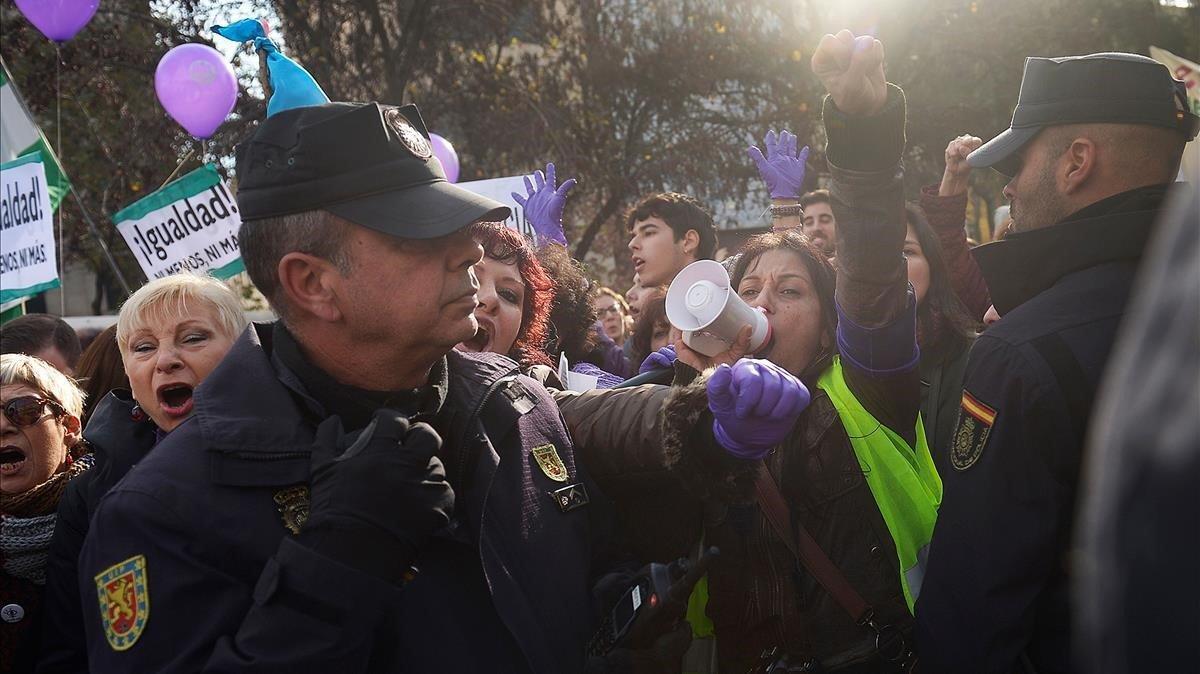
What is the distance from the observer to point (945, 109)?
12773 millimetres

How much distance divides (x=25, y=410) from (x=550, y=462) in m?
Answer: 2.01

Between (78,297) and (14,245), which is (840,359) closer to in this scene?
(14,245)

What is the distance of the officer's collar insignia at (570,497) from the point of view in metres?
2.02

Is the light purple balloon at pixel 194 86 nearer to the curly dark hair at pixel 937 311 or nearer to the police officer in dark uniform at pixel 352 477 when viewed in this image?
the curly dark hair at pixel 937 311

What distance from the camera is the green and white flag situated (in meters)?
6.96

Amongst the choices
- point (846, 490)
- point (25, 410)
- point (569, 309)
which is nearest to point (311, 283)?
point (846, 490)

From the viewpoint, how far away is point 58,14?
275 inches

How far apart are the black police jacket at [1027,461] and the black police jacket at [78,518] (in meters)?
2.12

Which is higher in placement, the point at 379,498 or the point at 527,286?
the point at 379,498

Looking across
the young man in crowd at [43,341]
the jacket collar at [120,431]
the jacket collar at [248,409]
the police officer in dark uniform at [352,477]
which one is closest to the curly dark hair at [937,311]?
the police officer in dark uniform at [352,477]

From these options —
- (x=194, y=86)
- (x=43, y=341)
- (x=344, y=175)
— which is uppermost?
(x=344, y=175)

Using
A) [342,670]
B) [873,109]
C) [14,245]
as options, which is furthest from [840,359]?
[14,245]

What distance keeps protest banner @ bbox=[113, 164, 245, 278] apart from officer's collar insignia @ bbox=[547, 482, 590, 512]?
15.7ft

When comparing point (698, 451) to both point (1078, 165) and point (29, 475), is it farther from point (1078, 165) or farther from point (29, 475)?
point (29, 475)
